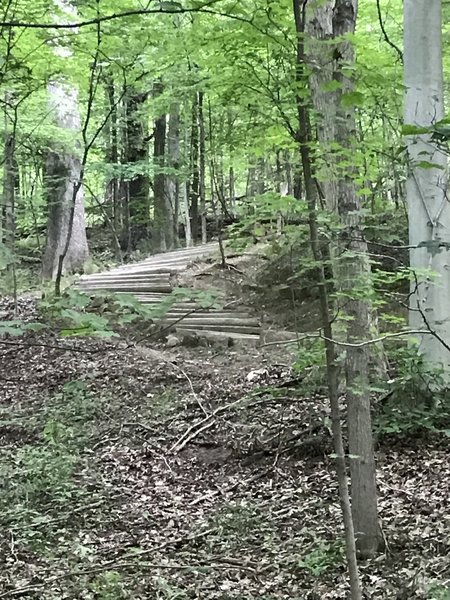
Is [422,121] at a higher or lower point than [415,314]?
higher

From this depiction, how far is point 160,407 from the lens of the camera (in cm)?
727

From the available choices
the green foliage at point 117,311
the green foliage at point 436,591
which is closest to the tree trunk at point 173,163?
the green foliage at point 117,311

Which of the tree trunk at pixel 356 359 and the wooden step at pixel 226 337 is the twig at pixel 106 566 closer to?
the tree trunk at pixel 356 359

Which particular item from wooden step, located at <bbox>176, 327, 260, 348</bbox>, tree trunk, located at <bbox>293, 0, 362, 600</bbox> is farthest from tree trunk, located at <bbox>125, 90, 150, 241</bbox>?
tree trunk, located at <bbox>293, 0, 362, 600</bbox>

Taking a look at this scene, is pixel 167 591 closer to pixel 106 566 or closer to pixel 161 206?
pixel 106 566

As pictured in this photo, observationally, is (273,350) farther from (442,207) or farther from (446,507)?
(446,507)

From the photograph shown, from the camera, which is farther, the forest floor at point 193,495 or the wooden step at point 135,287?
the wooden step at point 135,287

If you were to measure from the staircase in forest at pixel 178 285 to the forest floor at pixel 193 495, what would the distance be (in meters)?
1.73

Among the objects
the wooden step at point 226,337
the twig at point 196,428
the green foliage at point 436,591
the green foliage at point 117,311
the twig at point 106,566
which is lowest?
the twig at point 106,566

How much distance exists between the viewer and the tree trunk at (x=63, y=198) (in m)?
12.8

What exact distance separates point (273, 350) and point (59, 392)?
10.4 feet

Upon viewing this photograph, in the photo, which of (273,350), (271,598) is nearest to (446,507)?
(271,598)

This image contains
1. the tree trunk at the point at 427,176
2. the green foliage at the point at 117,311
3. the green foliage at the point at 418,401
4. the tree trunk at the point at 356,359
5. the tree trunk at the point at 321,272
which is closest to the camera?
the green foliage at the point at 117,311

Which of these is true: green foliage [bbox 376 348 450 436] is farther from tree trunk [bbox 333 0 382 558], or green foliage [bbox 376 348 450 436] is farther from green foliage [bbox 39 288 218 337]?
green foliage [bbox 39 288 218 337]
